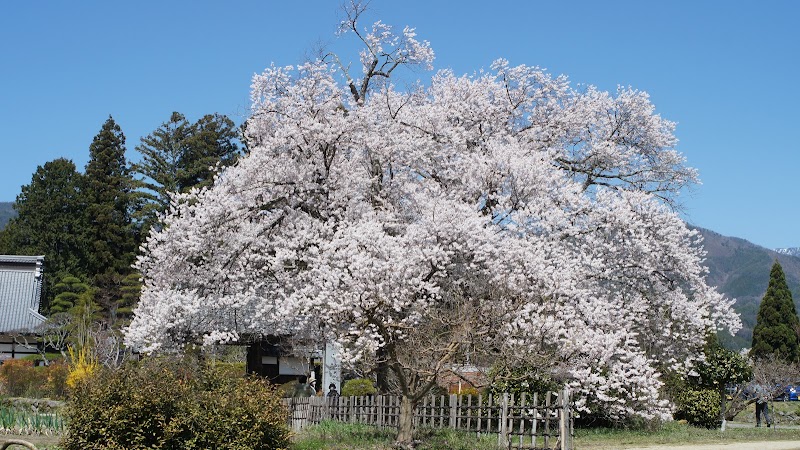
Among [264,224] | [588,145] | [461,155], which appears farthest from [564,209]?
[264,224]

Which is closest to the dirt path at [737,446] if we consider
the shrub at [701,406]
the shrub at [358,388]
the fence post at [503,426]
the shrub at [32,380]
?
the fence post at [503,426]

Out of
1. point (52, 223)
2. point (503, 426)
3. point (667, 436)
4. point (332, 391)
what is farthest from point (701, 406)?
point (52, 223)

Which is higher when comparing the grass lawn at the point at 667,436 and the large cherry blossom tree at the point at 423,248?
the large cherry blossom tree at the point at 423,248

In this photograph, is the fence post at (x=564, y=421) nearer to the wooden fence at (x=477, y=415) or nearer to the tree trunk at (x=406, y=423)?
the wooden fence at (x=477, y=415)

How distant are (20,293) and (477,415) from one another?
30.8 m

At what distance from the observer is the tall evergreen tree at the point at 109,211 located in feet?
151

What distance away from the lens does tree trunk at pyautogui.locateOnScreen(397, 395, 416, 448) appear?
14.8 metres

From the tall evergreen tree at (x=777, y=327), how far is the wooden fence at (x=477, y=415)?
92.7 ft

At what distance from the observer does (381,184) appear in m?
21.0

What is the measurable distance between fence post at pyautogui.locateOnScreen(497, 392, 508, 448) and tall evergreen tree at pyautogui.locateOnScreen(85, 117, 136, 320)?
32385 millimetres

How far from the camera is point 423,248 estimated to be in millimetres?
17953

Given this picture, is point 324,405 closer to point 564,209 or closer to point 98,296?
point 564,209

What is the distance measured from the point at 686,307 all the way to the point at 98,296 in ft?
105

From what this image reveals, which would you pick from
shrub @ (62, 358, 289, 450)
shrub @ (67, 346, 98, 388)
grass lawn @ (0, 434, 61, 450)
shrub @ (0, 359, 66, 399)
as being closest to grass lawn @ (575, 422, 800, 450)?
shrub @ (62, 358, 289, 450)
